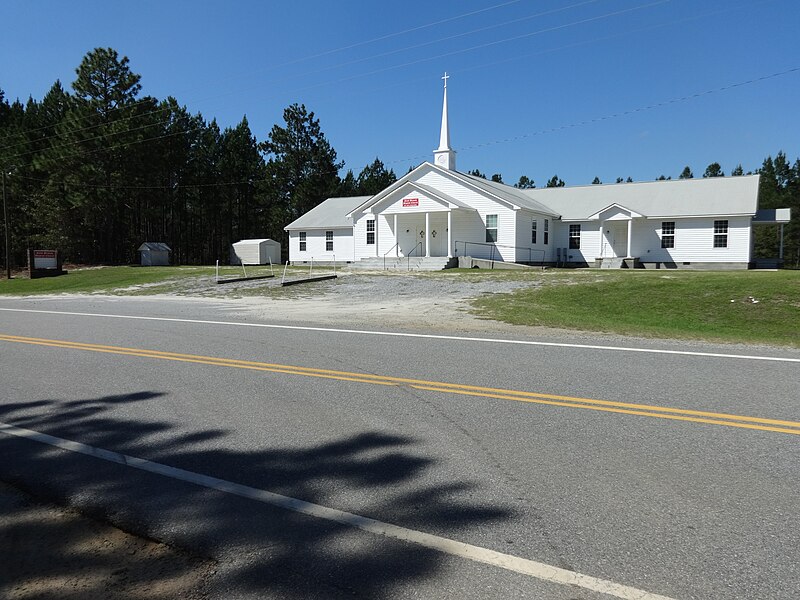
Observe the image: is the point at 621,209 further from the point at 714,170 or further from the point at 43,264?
the point at 714,170

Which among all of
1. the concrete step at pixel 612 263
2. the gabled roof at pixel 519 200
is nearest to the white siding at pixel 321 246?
the gabled roof at pixel 519 200

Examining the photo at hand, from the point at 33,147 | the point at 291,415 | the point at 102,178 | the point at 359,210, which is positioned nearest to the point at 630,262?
the point at 359,210

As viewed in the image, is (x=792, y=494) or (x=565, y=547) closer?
(x=565, y=547)

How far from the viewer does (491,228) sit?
33906 millimetres

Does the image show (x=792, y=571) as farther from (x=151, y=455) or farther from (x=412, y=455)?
(x=151, y=455)

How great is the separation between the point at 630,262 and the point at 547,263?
510 cm

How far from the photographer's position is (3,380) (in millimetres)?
7602

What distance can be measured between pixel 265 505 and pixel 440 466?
134cm

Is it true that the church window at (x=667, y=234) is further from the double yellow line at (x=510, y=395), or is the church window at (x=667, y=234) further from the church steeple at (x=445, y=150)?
the double yellow line at (x=510, y=395)

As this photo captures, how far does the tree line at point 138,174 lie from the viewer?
49594 mm

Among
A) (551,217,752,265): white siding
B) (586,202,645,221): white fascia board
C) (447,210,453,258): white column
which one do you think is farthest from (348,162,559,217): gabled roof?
(551,217,752,265): white siding

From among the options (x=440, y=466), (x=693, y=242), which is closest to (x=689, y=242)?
(x=693, y=242)

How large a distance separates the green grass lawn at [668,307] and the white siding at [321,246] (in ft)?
76.5

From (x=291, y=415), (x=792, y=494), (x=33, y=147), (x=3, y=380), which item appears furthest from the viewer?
(x=33, y=147)
